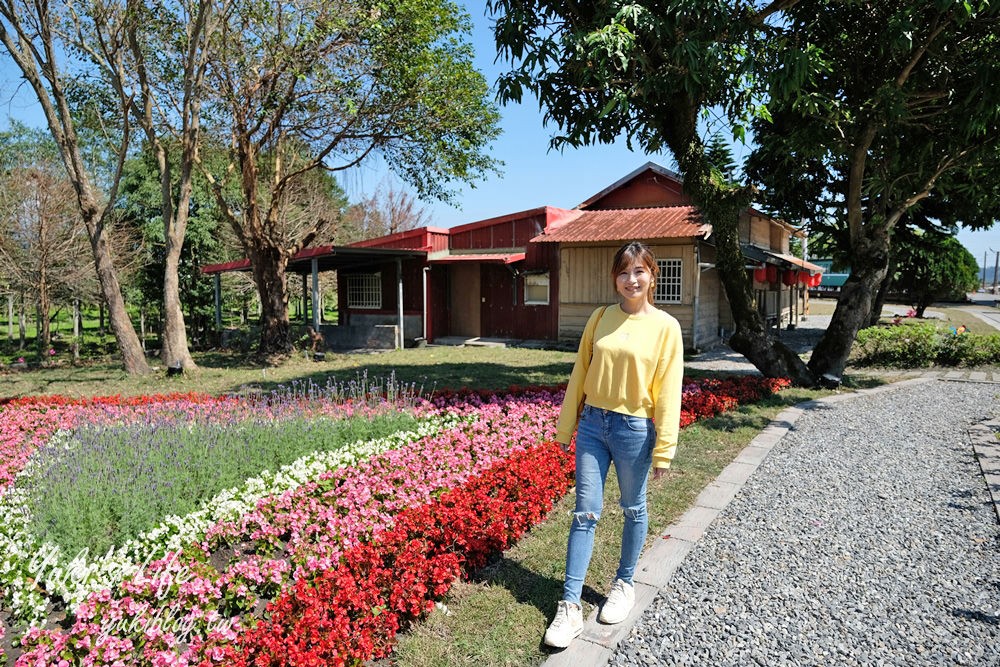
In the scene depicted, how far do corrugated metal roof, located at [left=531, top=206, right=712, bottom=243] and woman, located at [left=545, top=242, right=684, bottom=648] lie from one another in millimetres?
12943

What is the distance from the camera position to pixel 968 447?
21.5 feet

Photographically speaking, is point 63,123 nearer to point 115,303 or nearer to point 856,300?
point 115,303

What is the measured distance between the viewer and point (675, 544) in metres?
4.04

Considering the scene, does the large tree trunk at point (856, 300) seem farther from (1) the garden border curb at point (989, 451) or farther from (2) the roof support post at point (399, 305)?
(2) the roof support post at point (399, 305)

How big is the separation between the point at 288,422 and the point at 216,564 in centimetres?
261

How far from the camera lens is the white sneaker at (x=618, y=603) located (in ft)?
10.0

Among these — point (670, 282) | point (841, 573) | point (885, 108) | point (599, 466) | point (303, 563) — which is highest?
point (885, 108)

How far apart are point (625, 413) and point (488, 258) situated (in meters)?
15.4

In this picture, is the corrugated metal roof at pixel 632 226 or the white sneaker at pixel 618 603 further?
the corrugated metal roof at pixel 632 226

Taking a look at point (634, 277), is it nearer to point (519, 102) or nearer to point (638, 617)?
point (638, 617)

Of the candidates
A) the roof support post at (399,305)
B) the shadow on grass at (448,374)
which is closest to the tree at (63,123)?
the shadow on grass at (448,374)

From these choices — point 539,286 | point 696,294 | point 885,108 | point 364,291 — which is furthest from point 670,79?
point 364,291

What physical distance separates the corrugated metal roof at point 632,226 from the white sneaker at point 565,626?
1338 cm

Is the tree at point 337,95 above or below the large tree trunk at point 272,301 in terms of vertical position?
above
